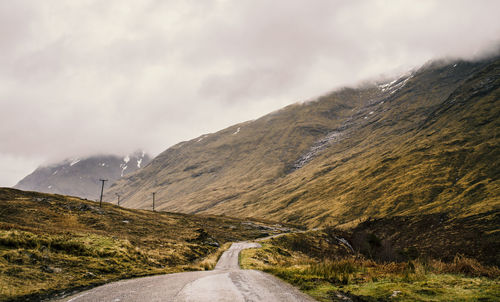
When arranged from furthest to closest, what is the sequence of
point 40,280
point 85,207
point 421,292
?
point 85,207
point 40,280
point 421,292

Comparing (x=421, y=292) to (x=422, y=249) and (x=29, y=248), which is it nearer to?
(x=29, y=248)

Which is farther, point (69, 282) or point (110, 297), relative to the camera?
point (69, 282)

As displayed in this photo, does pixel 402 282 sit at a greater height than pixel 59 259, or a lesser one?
lesser

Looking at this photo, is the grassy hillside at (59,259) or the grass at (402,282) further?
the grassy hillside at (59,259)

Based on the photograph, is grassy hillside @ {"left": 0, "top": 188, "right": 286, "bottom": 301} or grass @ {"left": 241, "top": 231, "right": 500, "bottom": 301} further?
grassy hillside @ {"left": 0, "top": 188, "right": 286, "bottom": 301}

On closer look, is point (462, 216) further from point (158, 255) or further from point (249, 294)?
point (249, 294)

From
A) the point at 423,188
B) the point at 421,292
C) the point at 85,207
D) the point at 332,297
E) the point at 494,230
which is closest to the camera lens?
the point at 421,292

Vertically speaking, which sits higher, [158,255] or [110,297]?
[110,297]

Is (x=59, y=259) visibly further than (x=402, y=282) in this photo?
Yes

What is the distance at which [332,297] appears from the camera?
1116 centimetres

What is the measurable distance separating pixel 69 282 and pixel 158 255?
21485 mm

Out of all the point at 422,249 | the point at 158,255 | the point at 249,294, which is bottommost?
the point at 422,249

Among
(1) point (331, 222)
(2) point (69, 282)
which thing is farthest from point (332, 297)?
(1) point (331, 222)

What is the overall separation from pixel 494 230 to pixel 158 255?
309ft
